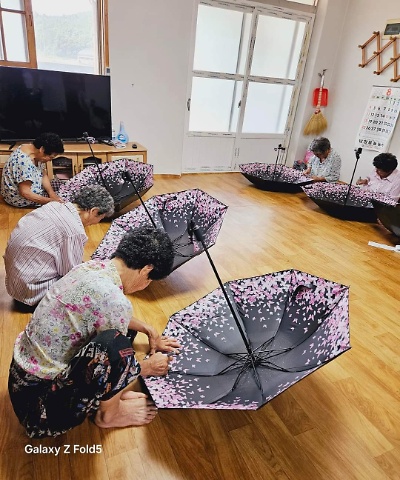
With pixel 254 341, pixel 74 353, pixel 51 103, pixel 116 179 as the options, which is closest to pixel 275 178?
pixel 116 179

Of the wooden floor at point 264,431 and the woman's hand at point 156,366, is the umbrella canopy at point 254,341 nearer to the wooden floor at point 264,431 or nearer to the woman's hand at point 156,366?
the woman's hand at point 156,366

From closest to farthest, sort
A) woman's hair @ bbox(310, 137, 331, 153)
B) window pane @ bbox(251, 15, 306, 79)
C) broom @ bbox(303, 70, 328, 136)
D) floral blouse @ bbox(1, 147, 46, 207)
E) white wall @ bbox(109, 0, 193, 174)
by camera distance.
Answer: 1. floral blouse @ bbox(1, 147, 46, 207)
2. white wall @ bbox(109, 0, 193, 174)
3. woman's hair @ bbox(310, 137, 331, 153)
4. window pane @ bbox(251, 15, 306, 79)
5. broom @ bbox(303, 70, 328, 136)

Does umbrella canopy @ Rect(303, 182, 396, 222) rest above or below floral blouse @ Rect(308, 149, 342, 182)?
below

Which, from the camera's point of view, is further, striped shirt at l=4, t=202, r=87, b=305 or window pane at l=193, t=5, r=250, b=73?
window pane at l=193, t=5, r=250, b=73

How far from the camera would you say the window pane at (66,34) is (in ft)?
12.8

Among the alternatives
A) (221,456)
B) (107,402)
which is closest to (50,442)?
(107,402)

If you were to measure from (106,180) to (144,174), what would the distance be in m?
0.37

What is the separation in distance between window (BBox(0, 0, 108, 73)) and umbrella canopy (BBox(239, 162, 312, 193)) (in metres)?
2.41

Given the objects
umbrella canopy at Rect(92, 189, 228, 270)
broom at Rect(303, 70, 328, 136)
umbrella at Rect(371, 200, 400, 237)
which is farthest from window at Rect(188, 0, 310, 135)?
umbrella canopy at Rect(92, 189, 228, 270)

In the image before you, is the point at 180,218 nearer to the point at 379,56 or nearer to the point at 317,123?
the point at 317,123

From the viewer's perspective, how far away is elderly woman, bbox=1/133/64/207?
2.92 metres

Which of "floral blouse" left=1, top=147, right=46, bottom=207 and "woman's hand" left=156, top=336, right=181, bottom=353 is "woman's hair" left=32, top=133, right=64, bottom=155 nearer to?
"floral blouse" left=1, top=147, right=46, bottom=207

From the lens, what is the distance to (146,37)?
4.27 metres

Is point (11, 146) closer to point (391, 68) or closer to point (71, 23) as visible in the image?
point (71, 23)
